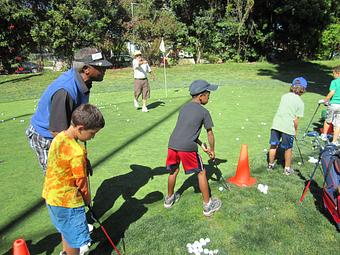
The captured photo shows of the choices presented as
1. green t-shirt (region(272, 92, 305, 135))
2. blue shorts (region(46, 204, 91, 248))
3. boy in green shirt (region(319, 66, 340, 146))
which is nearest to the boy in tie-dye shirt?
blue shorts (region(46, 204, 91, 248))

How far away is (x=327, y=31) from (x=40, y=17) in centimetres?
2142

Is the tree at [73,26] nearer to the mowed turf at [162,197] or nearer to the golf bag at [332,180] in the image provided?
the mowed turf at [162,197]

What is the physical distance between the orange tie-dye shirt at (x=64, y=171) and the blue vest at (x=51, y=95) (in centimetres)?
49

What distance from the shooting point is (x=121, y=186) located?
193 inches

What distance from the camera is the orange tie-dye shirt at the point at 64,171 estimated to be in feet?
8.58

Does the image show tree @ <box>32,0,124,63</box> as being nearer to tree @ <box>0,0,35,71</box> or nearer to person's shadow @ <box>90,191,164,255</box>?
tree @ <box>0,0,35,71</box>

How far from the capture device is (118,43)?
2519cm

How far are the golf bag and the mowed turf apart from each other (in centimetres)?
25

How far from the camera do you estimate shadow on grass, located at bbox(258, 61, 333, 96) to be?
15381mm

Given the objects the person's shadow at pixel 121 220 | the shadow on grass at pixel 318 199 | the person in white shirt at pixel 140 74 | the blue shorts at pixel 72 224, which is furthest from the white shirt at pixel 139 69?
the blue shorts at pixel 72 224

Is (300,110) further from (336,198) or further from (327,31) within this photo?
(327,31)

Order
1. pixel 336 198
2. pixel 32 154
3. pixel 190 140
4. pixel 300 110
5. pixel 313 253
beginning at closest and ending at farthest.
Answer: pixel 313 253
pixel 336 198
pixel 190 140
pixel 300 110
pixel 32 154

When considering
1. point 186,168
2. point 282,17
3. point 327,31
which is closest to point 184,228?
point 186,168

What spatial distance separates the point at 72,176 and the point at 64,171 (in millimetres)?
82
